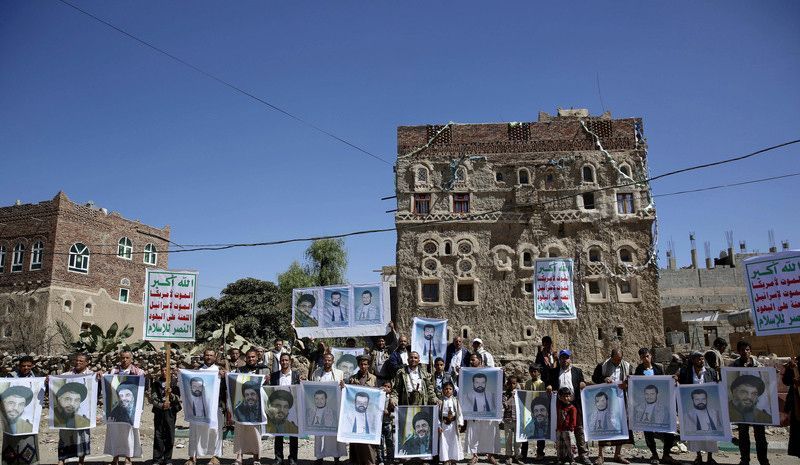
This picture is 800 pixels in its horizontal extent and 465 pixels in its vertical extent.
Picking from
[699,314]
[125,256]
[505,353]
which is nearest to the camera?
[505,353]

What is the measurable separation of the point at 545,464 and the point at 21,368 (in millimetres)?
8777

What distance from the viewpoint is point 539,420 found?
33.6ft

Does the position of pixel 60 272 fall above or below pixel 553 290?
above

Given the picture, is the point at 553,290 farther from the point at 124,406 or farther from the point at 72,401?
the point at 72,401

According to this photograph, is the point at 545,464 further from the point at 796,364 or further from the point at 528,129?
the point at 528,129

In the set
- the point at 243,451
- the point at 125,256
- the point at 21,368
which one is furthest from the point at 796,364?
the point at 125,256

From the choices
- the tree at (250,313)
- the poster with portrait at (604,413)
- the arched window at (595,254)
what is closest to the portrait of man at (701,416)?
the poster with portrait at (604,413)

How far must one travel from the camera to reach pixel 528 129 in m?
28.8

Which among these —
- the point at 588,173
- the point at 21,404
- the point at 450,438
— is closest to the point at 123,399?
the point at 21,404

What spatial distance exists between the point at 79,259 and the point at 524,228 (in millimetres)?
24696

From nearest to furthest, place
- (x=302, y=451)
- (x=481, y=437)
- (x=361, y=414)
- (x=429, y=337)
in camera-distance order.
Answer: (x=361, y=414)
(x=481, y=437)
(x=302, y=451)
(x=429, y=337)

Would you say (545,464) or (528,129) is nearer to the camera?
(545,464)

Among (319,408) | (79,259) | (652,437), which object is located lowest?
(652,437)

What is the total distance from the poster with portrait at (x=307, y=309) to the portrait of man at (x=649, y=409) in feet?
23.7
